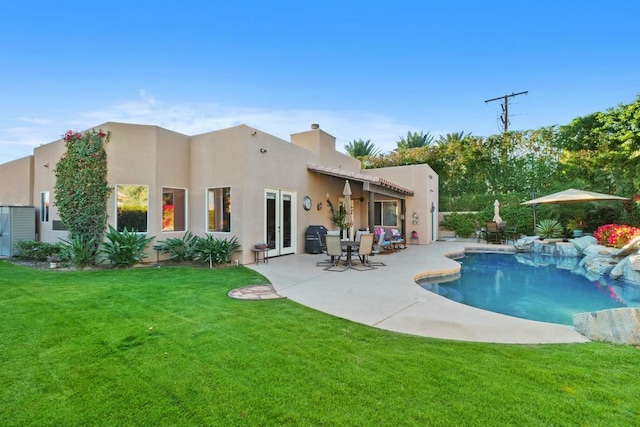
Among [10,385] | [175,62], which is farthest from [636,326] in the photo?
[175,62]

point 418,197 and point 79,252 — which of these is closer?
point 79,252

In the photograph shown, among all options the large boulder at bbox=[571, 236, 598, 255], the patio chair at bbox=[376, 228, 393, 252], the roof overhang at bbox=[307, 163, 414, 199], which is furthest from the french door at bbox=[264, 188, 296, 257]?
the large boulder at bbox=[571, 236, 598, 255]

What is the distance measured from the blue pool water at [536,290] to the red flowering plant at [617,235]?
5.03 ft

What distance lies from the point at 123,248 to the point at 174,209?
218 cm

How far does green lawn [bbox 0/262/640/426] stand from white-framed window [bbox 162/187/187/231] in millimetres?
6106

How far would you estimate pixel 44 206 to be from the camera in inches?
509

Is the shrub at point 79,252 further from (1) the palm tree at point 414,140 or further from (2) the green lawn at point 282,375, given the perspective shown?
(1) the palm tree at point 414,140

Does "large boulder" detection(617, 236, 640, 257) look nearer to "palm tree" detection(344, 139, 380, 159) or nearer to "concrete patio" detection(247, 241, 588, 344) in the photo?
"concrete patio" detection(247, 241, 588, 344)

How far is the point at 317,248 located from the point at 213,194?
449 centimetres

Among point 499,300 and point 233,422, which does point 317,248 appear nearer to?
point 499,300

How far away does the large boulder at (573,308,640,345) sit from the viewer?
12.3 feet

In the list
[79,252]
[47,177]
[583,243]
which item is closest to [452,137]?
[583,243]

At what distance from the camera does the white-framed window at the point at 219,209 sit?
1053 centimetres

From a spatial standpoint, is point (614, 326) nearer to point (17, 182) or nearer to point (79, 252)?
point (79, 252)
